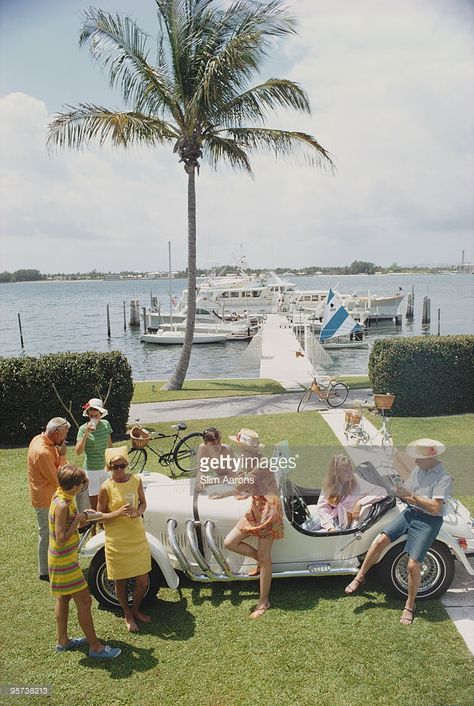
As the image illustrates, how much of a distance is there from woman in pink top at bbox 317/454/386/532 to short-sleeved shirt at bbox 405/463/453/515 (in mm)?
429

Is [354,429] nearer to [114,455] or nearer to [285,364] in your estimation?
[114,455]

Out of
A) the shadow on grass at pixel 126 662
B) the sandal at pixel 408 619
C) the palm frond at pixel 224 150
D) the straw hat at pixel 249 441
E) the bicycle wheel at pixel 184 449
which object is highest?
the palm frond at pixel 224 150

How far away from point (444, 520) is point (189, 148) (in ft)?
44.9

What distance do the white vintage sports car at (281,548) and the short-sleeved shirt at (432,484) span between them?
37cm

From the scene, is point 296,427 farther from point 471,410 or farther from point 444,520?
point 444,520

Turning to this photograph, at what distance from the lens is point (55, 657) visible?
4.61m

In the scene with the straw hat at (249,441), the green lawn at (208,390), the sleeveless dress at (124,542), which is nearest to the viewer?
the sleeveless dress at (124,542)

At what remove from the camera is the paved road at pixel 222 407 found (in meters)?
13.2

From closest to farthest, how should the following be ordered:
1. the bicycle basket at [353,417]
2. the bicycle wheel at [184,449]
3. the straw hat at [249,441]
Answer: the straw hat at [249,441]
the bicycle wheel at [184,449]
the bicycle basket at [353,417]

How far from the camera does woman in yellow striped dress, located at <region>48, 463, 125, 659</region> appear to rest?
14.6 ft

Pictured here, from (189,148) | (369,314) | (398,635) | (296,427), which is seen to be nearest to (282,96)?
(189,148)

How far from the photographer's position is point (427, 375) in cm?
1234
